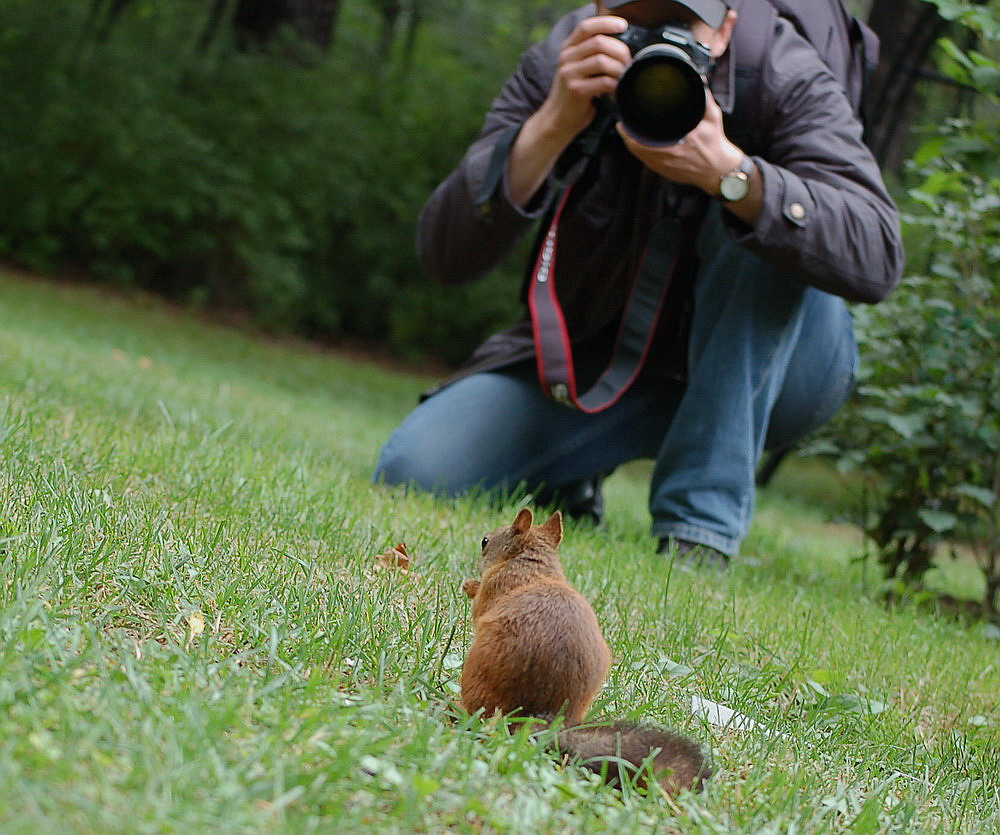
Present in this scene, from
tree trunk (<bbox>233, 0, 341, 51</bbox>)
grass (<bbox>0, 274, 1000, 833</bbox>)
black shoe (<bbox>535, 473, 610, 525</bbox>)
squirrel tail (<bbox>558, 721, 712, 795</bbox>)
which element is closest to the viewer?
grass (<bbox>0, 274, 1000, 833</bbox>)

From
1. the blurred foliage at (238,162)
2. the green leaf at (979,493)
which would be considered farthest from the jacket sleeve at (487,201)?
the blurred foliage at (238,162)

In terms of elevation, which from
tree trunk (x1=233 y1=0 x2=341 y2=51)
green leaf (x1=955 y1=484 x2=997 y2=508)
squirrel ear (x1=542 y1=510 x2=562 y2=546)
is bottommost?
squirrel ear (x1=542 y1=510 x2=562 y2=546)

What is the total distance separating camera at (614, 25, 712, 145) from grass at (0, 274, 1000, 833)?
1.00 meters

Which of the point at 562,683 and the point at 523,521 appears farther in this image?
the point at 523,521

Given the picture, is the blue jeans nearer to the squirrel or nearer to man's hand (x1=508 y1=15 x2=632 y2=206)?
man's hand (x1=508 y1=15 x2=632 y2=206)

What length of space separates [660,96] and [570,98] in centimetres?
32

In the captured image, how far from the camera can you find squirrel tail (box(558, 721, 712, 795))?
49.0 inches

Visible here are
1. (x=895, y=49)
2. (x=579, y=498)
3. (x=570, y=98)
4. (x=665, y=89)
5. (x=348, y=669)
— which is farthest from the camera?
(x=895, y=49)

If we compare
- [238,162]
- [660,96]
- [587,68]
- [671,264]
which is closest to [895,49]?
[671,264]

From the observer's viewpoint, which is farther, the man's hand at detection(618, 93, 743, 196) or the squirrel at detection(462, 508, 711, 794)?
the man's hand at detection(618, 93, 743, 196)

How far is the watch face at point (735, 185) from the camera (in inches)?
98.7

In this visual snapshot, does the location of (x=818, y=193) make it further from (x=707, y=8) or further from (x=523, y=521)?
(x=523, y=521)

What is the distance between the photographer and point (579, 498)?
344 cm

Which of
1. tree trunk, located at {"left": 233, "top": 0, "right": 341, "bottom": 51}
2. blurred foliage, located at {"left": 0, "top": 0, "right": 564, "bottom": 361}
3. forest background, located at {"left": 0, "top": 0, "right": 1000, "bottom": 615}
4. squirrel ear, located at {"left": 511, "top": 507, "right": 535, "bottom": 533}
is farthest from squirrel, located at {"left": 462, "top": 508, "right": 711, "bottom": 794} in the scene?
tree trunk, located at {"left": 233, "top": 0, "right": 341, "bottom": 51}
